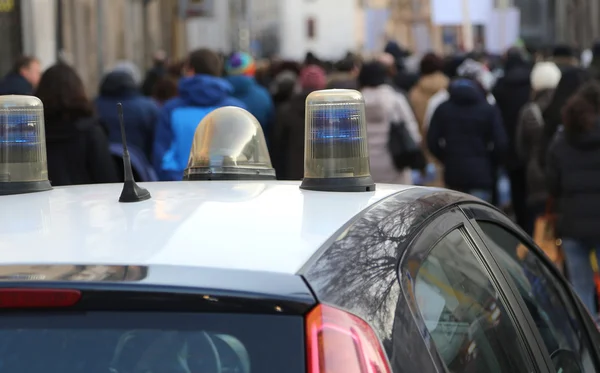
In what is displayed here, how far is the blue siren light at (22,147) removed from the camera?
311 cm

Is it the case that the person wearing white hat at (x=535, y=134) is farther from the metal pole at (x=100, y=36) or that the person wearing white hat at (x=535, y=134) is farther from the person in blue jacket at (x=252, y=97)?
the metal pole at (x=100, y=36)

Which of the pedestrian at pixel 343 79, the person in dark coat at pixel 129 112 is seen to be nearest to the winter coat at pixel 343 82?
the pedestrian at pixel 343 79

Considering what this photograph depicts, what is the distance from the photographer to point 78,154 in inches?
247

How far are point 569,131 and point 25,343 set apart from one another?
5555 mm

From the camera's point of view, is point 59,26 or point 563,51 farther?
point 59,26

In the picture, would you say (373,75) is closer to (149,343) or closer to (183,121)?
(183,121)

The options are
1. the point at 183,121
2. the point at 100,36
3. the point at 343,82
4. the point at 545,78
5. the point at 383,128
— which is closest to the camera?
the point at 183,121

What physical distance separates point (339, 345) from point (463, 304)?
2.86ft

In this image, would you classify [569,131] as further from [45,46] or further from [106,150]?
[45,46]

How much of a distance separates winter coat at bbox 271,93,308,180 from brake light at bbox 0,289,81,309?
7.30 meters

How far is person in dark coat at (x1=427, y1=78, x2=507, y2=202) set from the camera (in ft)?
32.8

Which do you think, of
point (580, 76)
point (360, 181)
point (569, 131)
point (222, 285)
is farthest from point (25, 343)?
point (580, 76)

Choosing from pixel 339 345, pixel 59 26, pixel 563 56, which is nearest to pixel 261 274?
pixel 339 345

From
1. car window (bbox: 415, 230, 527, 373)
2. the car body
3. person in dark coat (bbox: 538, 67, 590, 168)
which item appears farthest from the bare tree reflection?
person in dark coat (bbox: 538, 67, 590, 168)
